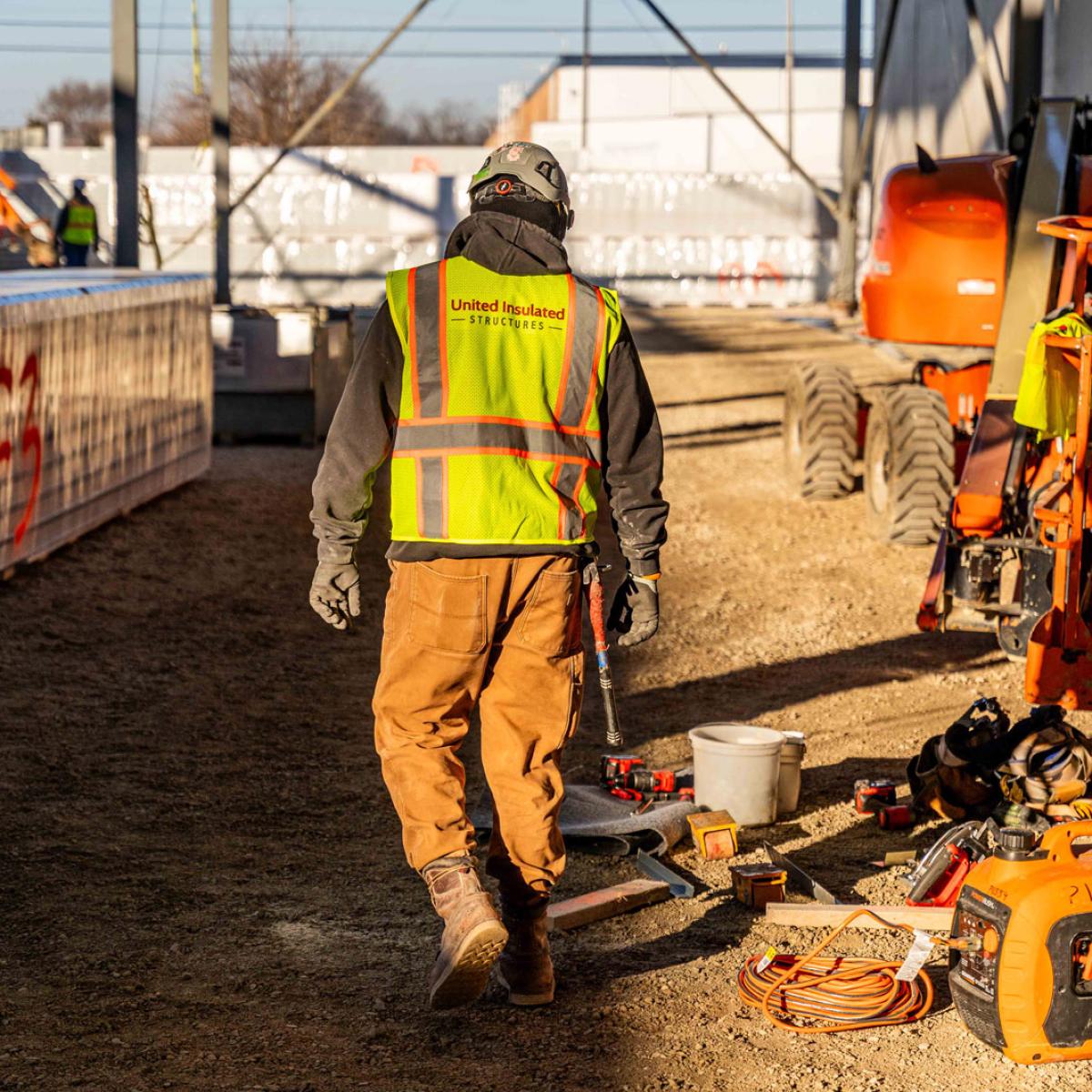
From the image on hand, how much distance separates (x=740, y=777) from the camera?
598 centimetres

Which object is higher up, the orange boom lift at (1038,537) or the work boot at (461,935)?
the orange boom lift at (1038,537)

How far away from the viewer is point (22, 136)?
48.4 metres

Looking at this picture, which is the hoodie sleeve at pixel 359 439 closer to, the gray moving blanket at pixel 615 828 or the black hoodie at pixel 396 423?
the black hoodie at pixel 396 423

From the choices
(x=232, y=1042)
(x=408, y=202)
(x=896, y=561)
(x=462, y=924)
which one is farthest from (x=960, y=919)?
(x=408, y=202)

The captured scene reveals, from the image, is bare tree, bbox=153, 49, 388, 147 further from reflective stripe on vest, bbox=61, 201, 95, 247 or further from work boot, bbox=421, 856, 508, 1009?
work boot, bbox=421, 856, 508, 1009

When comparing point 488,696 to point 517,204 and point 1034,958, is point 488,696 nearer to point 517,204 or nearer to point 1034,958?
point 517,204

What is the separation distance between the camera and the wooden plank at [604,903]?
498 cm

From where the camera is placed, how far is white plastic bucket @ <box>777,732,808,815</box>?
20.1ft

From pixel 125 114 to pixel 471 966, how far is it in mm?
15556

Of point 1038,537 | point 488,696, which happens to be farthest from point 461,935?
point 1038,537

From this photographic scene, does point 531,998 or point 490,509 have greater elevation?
point 490,509

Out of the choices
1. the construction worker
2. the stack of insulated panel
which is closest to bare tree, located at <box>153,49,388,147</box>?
the construction worker

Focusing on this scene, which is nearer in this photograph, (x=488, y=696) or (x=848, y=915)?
(x=488, y=696)

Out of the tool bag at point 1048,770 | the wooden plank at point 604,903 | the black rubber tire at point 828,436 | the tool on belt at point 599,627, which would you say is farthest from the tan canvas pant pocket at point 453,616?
the black rubber tire at point 828,436
